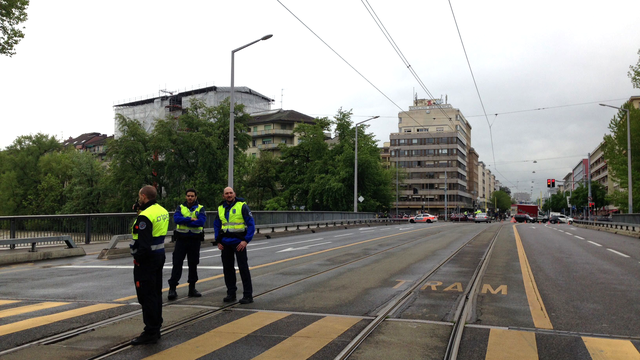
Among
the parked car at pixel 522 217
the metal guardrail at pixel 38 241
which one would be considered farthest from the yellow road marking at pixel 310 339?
the parked car at pixel 522 217

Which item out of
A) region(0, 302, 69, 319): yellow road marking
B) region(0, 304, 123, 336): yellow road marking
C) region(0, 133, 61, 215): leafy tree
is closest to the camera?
region(0, 304, 123, 336): yellow road marking

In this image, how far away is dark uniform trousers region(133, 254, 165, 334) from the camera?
17.2 ft

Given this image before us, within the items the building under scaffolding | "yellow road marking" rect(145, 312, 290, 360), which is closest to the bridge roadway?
"yellow road marking" rect(145, 312, 290, 360)

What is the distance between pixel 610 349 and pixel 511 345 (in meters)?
0.95

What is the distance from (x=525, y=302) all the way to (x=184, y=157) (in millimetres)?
48998

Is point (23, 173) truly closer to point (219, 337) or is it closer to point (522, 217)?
point (522, 217)

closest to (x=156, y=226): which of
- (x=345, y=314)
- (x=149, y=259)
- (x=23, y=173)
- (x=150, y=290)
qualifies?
(x=149, y=259)

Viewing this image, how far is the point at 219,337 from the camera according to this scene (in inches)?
209

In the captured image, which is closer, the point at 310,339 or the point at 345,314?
the point at 310,339

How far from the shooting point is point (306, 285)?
29.1 feet

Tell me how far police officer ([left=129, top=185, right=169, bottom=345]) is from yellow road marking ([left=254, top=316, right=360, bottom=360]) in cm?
135

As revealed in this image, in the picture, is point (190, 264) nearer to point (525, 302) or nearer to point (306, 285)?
point (306, 285)

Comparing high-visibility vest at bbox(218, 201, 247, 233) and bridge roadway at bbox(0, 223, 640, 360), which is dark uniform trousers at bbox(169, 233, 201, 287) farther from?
high-visibility vest at bbox(218, 201, 247, 233)

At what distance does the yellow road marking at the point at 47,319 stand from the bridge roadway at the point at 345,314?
24 millimetres
